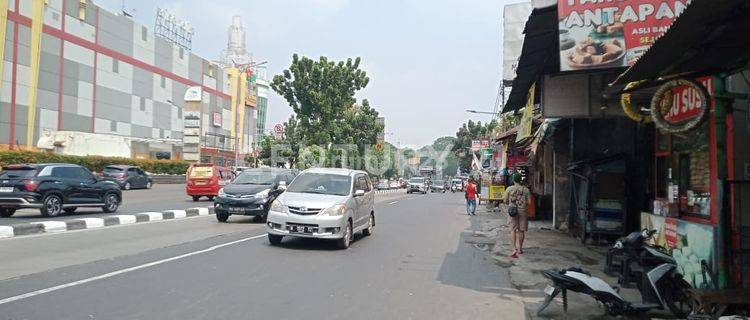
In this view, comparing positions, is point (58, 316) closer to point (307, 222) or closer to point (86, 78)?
point (307, 222)

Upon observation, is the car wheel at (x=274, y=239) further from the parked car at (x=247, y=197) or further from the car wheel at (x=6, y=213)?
the car wheel at (x=6, y=213)

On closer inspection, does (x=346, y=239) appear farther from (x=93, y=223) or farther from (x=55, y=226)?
(x=93, y=223)

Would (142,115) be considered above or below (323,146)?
above

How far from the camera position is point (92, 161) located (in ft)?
128

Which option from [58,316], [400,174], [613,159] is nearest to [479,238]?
[613,159]

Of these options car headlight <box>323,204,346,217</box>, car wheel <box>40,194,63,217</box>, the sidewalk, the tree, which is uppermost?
the tree

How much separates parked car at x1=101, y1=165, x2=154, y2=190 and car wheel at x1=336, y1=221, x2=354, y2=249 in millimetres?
24897

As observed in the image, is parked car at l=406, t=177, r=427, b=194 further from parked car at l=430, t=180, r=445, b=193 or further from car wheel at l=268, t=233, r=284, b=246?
car wheel at l=268, t=233, r=284, b=246

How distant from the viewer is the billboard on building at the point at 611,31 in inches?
344

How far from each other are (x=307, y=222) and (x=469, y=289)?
3.94 m

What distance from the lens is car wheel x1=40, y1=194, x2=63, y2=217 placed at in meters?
16.1

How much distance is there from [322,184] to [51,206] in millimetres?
9402

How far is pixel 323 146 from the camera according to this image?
147 feet

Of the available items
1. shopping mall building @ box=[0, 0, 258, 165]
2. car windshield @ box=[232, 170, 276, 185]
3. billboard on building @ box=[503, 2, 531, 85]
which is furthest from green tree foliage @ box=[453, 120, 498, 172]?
car windshield @ box=[232, 170, 276, 185]
